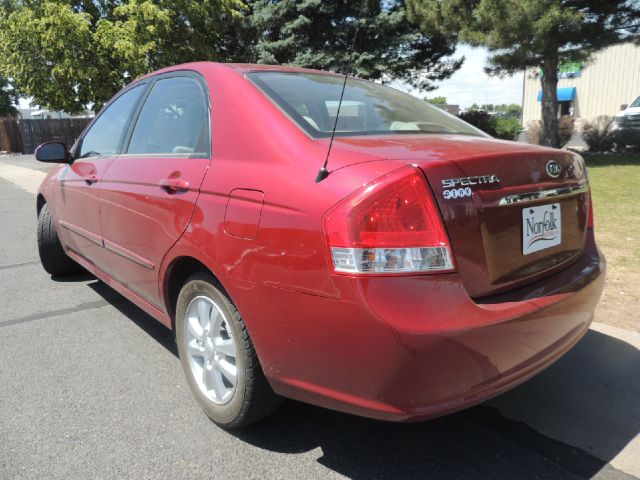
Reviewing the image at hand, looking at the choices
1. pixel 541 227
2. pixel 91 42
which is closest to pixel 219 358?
pixel 541 227

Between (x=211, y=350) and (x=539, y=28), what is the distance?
38.2 feet

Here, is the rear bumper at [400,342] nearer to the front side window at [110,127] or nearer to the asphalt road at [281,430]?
the asphalt road at [281,430]

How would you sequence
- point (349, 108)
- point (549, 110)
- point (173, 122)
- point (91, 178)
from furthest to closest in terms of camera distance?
point (549, 110), point (91, 178), point (173, 122), point (349, 108)

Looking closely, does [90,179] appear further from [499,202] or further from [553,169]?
[553,169]

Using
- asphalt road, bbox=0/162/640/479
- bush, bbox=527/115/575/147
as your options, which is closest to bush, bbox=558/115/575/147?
bush, bbox=527/115/575/147

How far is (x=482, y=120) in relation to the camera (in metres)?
17.9

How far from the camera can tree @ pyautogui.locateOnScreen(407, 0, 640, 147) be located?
38.1 ft

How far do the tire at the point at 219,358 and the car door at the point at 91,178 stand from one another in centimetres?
120

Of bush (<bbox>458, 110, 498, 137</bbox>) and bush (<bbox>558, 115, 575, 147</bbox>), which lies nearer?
bush (<bbox>558, 115, 575, 147</bbox>)

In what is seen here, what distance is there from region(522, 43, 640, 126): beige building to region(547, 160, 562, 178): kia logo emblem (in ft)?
116

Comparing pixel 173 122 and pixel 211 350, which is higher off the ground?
pixel 173 122

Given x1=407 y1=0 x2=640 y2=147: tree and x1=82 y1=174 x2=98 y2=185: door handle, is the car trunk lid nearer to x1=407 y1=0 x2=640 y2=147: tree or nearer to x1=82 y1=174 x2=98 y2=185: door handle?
x1=82 y1=174 x2=98 y2=185: door handle

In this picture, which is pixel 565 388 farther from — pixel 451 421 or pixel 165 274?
pixel 165 274

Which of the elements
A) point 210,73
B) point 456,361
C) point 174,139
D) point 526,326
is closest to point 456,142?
point 526,326
